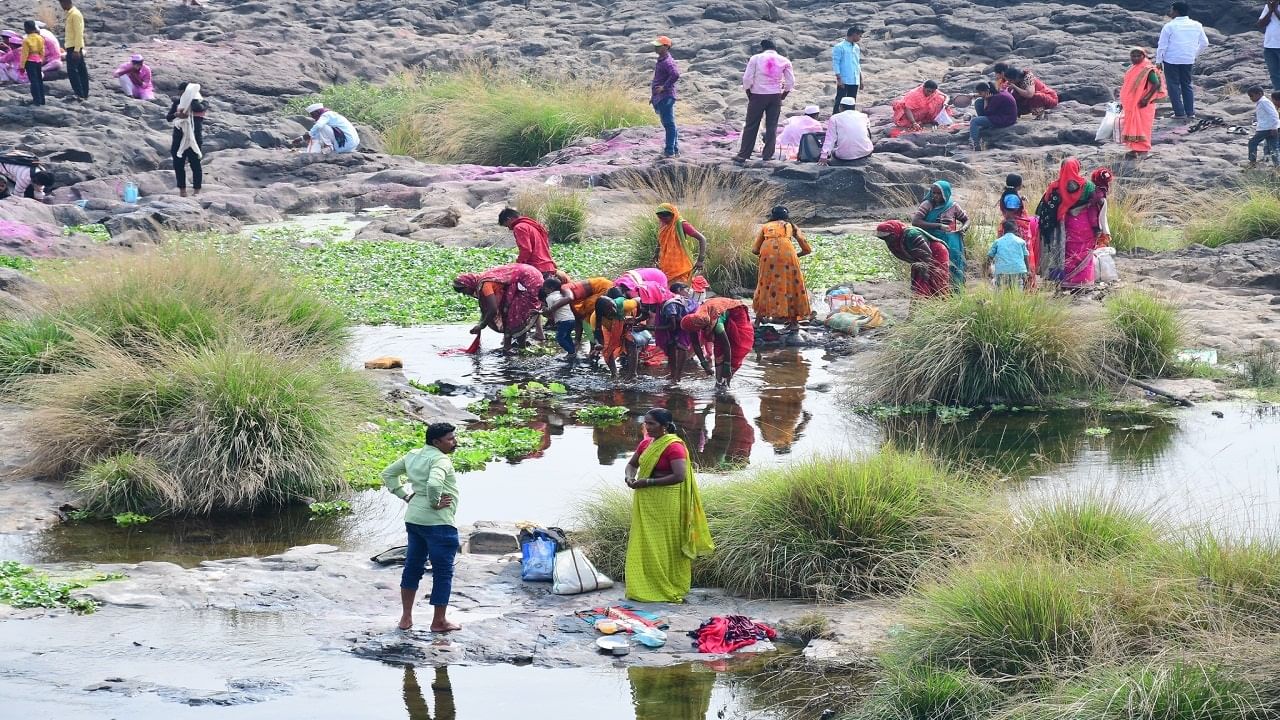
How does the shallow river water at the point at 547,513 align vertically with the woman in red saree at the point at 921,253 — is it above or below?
below

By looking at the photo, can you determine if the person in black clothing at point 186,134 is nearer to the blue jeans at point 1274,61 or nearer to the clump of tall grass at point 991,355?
the clump of tall grass at point 991,355

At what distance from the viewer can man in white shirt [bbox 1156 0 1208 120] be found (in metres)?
23.2

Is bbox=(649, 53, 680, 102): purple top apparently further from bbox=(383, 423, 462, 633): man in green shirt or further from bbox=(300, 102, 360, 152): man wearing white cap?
bbox=(383, 423, 462, 633): man in green shirt

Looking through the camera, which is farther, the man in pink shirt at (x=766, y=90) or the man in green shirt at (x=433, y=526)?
the man in pink shirt at (x=766, y=90)

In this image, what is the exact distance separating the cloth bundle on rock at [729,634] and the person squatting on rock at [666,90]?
1551 centimetres

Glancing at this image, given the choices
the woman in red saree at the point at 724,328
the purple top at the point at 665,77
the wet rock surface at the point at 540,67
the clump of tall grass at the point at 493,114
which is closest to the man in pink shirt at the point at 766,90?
the wet rock surface at the point at 540,67

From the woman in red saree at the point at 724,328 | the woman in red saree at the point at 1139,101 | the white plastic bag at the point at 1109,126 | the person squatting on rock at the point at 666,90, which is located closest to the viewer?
the woman in red saree at the point at 724,328

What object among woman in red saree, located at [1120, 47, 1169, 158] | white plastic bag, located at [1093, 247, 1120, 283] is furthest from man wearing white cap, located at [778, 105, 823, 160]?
white plastic bag, located at [1093, 247, 1120, 283]

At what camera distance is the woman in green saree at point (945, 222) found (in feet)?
48.3

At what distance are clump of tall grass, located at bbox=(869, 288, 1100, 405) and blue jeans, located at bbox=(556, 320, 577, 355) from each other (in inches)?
125

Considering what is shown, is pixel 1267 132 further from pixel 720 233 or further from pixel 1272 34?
pixel 720 233

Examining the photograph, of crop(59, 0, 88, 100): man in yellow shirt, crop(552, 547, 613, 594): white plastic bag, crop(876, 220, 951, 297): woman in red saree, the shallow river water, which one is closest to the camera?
the shallow river water

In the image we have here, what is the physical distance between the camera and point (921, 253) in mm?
Answer: 14688

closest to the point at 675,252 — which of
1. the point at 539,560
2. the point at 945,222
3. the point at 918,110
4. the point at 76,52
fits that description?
the point at 945,222
